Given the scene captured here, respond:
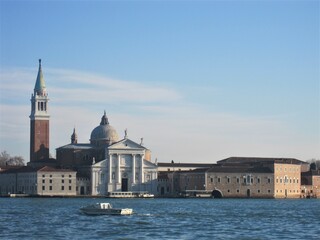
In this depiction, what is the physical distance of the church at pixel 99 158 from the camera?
12325cm

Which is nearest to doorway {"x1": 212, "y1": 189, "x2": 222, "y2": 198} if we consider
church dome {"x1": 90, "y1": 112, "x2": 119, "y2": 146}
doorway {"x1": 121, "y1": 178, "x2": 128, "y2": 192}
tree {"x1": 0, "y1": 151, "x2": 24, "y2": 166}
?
doorway {"x1": 121, "y1": 178, "x2": 128, "y2": 192}

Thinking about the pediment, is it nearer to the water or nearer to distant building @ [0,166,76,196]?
distant building @ [0,166,76,196]

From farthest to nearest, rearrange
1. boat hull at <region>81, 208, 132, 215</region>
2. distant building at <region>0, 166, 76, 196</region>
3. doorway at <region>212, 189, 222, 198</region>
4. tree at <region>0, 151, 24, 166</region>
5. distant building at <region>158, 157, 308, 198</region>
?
tree at <region>0, 151, 24, 166</region>, distant building at <region>158, 157, 308, 198</region>, doorway at <region>212, 189, 222, 198</region>, distant building at <region>0, 166, 76, 196</region>, boat hull at <region>81, 208, 132, 215</region>

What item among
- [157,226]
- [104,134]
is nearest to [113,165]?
[104,134]

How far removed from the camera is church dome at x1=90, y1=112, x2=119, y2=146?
130m

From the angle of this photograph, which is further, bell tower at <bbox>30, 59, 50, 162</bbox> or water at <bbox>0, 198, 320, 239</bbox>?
bell tower at <bbox>30, 59, 50, 162</bbox>

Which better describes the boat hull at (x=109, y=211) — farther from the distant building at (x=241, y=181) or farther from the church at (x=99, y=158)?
the distant building at (x=241, y=181)

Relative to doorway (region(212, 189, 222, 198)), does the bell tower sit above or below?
above

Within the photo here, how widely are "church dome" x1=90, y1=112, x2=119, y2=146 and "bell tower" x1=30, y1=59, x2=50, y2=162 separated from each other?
19.8 ft

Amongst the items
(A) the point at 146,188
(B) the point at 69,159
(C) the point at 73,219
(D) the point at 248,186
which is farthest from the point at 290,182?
(C) the point at 73,219

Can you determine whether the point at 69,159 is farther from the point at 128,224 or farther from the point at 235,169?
the point at 128,224

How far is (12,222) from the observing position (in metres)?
54.5

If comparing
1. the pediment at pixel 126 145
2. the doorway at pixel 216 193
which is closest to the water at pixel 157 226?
the doorway at pixel 216 193

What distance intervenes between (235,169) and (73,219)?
225 feet
